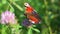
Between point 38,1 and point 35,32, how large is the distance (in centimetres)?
16

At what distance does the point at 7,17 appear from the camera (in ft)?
2.89

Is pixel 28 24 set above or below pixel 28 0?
below

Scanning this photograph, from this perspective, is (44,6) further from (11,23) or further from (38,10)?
(11,23)

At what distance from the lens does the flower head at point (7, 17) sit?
879 millimetres

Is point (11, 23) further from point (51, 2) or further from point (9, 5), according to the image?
point (51, 2)

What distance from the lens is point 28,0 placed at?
0.90m

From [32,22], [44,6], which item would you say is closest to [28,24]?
[32,22]

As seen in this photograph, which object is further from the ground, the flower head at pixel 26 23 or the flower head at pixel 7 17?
the flower head at pixel 7 17

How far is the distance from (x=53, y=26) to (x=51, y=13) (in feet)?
0.22

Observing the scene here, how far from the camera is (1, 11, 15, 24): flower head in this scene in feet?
2.89

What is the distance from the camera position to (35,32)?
3.01 ft

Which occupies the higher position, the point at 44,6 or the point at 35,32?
the point at 44,6

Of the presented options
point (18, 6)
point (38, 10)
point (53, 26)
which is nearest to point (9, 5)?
point (18, 6)

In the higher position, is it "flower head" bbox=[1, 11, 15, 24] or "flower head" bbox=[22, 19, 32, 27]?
"flower head" bbox=[1, 11, 15, 24]
